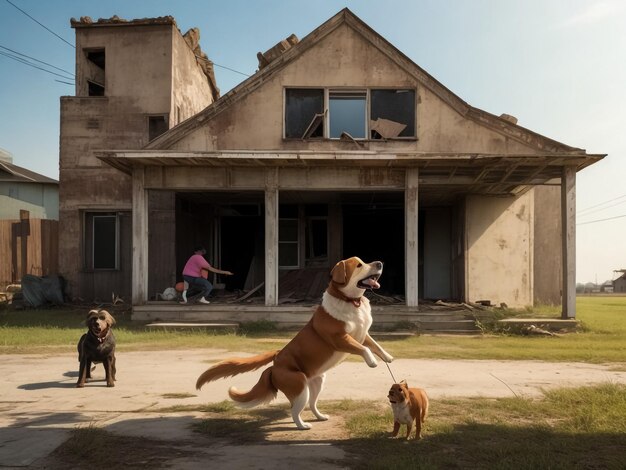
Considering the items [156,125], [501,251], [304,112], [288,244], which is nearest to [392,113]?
[304,112]

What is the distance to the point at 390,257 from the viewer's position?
68.0ft

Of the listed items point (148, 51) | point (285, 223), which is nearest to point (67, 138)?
point (148, 51)

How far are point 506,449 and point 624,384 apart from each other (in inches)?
143

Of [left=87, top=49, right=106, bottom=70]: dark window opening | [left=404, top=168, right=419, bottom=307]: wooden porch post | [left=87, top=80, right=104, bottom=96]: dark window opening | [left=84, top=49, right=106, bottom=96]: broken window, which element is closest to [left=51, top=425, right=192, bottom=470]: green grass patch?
[left=404, top=168, right=419, bottom=307]: wooden porch post

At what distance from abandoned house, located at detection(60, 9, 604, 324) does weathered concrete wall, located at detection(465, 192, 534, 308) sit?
4cm

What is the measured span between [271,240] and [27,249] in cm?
1023

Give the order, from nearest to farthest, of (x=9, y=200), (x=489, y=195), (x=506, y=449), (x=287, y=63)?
(x=506, y=449)
(x=287, y=63)
(x=489, y=195)
(x=9, y=200)

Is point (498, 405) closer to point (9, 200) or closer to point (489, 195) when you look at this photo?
point (489, 195)

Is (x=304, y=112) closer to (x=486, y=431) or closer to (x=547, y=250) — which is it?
(x=547, y=250)

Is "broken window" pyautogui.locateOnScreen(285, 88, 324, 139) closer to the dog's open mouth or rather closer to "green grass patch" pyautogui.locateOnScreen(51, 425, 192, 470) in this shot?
the dog's open mouth

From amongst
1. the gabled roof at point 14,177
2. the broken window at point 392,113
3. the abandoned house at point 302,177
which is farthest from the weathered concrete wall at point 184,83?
the gabled roof at point 14,177

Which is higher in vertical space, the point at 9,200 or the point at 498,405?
the point at 9,200

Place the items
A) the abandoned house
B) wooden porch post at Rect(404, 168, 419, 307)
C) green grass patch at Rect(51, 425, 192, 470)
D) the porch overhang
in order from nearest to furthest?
green grass patch at Rect(51, 425, 192, 470), the porch overhang, wooden porch post at Rect(404, 168, 419, 307), the abandoned house

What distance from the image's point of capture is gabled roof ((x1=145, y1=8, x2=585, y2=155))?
574 inches
